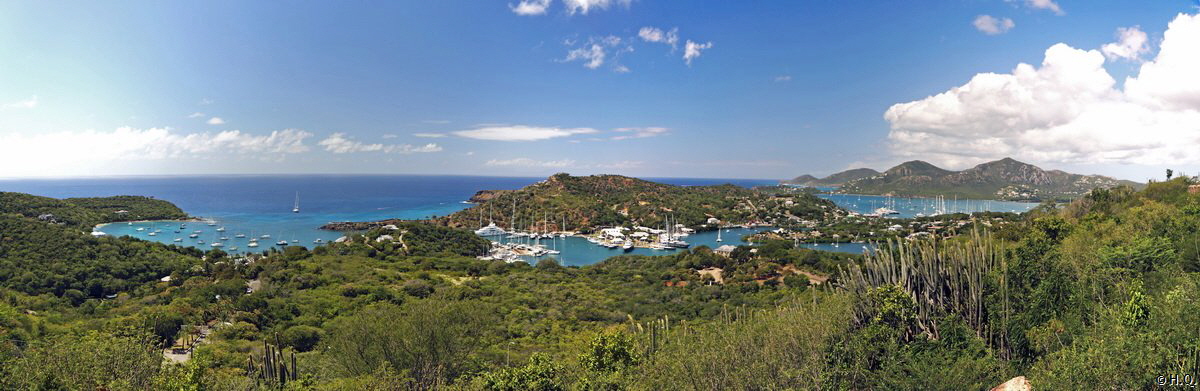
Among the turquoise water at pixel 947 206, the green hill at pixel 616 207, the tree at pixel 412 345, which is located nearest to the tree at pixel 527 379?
the tree at pixel 412 345

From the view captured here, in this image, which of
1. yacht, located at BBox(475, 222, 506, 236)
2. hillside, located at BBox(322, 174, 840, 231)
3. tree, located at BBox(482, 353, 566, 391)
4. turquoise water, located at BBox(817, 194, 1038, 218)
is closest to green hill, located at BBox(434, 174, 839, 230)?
hillside, located at BBox(322, 174, 840, 231)

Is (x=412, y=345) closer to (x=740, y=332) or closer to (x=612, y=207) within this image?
(x=740, y=332)

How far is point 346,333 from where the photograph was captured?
2283 cm

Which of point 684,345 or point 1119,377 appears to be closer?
point 1119,377

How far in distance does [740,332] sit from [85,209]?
128407 mm

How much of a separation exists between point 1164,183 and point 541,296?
59306 mm

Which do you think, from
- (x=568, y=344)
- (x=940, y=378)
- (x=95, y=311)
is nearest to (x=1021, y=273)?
(x=940, y=378)

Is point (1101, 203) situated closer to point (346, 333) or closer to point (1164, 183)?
point (1164, 183)

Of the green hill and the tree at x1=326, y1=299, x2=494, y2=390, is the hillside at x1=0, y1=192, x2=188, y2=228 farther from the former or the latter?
the tree at x1=326, y1=299, x2=494, y2=390

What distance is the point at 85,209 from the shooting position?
297 ft

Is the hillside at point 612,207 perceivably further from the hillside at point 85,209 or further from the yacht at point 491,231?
the hillside at point 85,209

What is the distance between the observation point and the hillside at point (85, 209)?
233ft

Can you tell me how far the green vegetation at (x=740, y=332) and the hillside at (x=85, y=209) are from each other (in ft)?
173

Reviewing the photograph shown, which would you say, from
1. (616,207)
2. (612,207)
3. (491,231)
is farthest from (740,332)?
(616,207)
